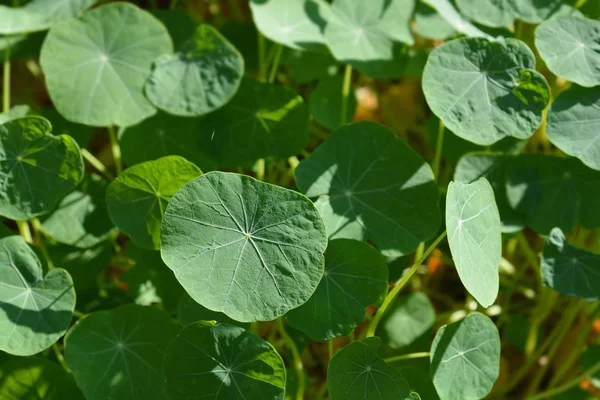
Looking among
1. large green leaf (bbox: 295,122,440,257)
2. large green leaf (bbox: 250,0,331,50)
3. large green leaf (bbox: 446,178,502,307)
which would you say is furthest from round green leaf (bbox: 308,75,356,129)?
large green leaf (bbox: 446,178,502,307)

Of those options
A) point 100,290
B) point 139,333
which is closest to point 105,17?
point 100,290

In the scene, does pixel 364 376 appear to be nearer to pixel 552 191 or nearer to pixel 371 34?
pixel 552 191

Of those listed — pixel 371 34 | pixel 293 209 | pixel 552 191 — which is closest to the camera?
pixel 293 209

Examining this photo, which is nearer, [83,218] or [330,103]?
[83,218]

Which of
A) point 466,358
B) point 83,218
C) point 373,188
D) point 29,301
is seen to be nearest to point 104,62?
point 83,218

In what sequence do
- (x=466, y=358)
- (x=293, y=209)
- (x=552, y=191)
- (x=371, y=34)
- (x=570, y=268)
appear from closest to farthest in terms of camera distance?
(x=293, y=209) → (x=466, y=358) → (x=570, y=268) → (x=552, y=191) → (x=371, y=34)

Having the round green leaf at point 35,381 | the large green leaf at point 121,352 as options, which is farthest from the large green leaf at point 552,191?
the round green leaf at point 35,381

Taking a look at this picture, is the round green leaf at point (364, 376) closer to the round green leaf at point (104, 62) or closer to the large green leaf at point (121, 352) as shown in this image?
the large green leaf at point (121, 352)
